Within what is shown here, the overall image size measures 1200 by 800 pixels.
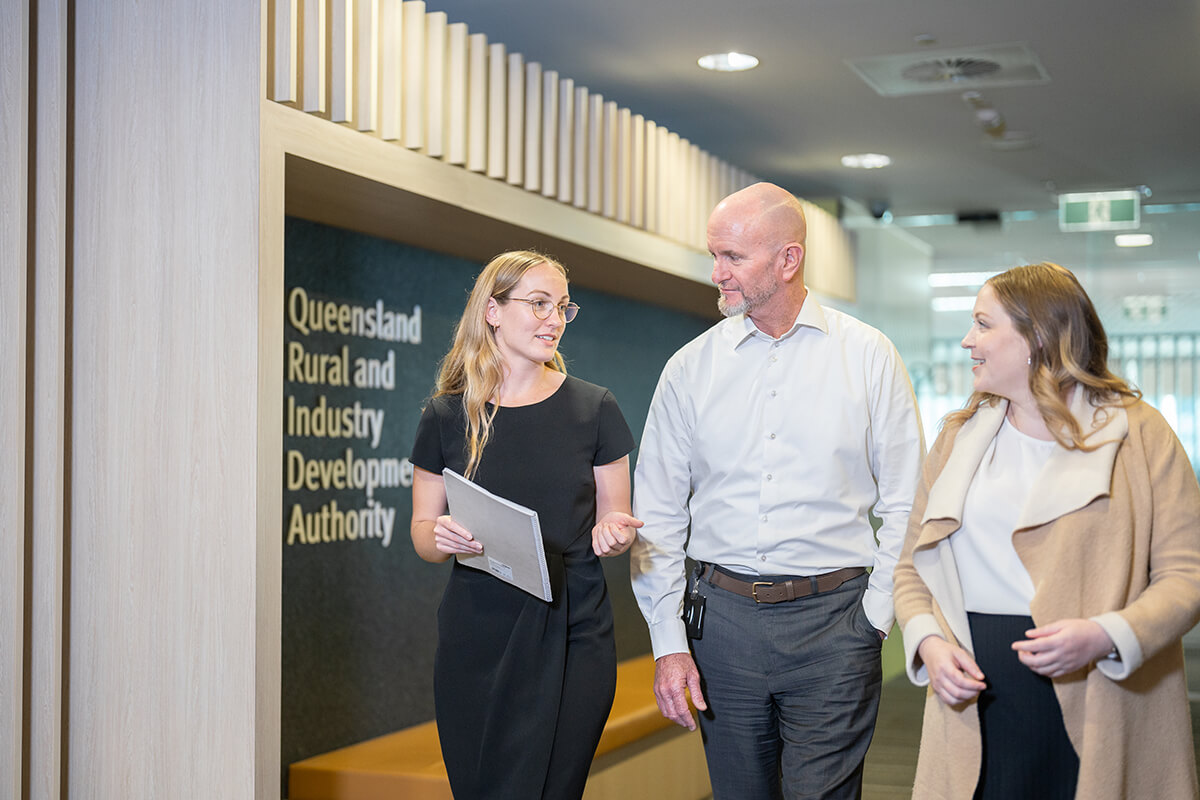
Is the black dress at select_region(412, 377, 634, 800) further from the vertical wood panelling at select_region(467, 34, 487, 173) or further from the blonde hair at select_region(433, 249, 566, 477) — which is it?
the vertical wood panelling at select_region(467, 34, 487, 173)

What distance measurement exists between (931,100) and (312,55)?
3357 millimetres

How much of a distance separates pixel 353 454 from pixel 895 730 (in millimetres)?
3154

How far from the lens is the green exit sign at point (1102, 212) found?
718cm

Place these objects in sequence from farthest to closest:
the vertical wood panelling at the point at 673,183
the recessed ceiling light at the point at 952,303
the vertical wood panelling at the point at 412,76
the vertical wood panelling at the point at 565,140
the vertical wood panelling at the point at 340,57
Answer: the recessed ceiling light at the point at 952,303
the vertical wood panelling at the point at 673,183
the vertical wood panelling at the point at 565,140
the vertical wood panelling at the point at 412,76
the vertical wood panelling at the point at 340,57

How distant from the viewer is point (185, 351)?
3.35 metres

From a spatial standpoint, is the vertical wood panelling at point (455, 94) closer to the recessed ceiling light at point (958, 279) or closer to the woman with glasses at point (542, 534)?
the woman with glasses at point (542, 534)

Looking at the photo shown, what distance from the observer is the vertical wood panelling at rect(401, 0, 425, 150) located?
3.81m

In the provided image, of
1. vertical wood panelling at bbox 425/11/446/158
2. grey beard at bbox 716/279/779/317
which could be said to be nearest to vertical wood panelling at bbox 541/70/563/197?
vertical wood panelling at bbox 425/11/446/158

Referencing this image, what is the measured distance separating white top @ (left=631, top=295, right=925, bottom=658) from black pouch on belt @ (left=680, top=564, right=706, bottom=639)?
3 centimetres

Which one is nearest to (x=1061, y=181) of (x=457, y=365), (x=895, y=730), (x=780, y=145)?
(x=780, y=145)

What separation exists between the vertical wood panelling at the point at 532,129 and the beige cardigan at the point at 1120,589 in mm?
2666

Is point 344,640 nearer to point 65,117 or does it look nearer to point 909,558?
point 65,117

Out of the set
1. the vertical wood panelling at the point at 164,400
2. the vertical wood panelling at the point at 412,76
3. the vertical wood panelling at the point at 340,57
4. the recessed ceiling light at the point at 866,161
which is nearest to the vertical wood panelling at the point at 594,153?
the vertical wood panelling at the point at 412,76

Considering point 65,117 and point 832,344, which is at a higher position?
point 65,117
